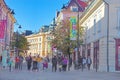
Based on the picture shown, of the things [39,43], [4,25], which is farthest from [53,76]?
[39,43]

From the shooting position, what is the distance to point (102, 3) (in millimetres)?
44906

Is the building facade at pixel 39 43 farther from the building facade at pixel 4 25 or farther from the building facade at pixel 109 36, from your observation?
the building facade at pixel 109 36

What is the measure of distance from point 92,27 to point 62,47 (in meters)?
11.3

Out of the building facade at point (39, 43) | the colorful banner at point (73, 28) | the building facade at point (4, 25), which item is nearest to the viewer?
the building facade at point (4, 25)

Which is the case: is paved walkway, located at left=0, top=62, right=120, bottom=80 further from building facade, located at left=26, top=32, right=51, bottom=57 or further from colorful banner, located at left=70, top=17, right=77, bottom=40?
building facade, located at left=26, top=32, right=51, bottom=57

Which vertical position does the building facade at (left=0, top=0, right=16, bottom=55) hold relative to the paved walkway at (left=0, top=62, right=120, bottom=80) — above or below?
above

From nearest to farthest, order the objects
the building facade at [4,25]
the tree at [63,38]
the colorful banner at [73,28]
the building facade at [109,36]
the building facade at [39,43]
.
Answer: the building facade at [4,25] < the building facade at [109,36] < the colorful banner at [73,28] < the tree at [63,38] < the building facade at [39,43]

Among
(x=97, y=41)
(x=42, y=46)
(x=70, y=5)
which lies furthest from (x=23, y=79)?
(x=42, y=46)

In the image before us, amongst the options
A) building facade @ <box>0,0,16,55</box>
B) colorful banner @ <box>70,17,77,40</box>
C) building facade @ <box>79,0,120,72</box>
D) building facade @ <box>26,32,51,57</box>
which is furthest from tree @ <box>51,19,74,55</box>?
building facade @ <box>26,32,51,57</box>

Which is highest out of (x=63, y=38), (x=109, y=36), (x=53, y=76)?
(x=63, y=38)

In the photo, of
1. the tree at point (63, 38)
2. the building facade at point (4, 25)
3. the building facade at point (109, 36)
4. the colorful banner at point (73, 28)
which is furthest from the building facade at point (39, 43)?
the building facade at point (109, 36)

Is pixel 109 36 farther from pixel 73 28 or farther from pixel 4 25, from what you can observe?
pixel 4 25

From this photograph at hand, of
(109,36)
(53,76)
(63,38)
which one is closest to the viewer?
(53,76)

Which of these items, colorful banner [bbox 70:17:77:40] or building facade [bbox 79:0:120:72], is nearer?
building facade [bbox 79:0:120:72]
